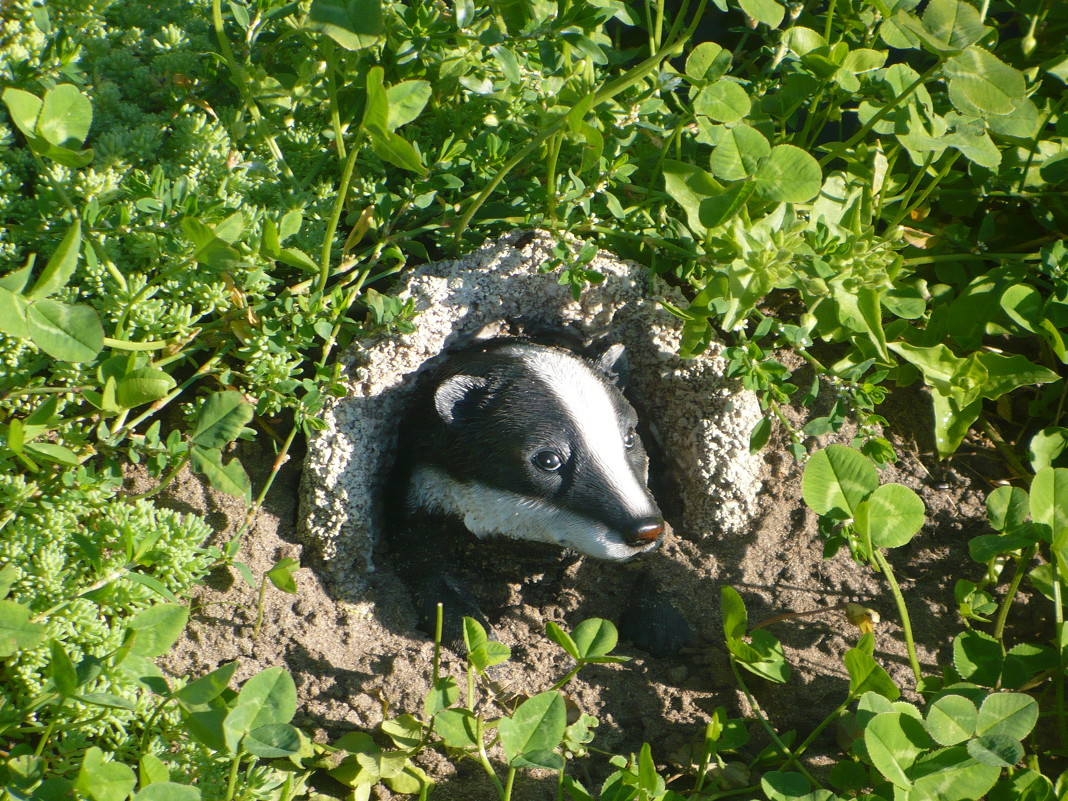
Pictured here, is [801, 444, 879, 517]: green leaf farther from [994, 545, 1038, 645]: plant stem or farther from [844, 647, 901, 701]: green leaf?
[994, 545, 1038, 645]: plant stem

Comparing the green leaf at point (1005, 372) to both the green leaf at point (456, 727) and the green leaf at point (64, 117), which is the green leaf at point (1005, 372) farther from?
the green leaf at point (64, 117)

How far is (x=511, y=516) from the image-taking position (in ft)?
7.61

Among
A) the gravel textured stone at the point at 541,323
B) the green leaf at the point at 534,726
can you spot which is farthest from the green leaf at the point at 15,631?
the green leaf at the point at 534,726

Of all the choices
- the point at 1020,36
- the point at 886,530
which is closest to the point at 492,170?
the point at 886,530

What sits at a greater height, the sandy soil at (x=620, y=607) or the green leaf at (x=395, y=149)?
the green leaf at (x=395, y=149)

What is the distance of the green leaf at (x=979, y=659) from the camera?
2029 mm

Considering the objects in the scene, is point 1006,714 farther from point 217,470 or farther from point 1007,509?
point 217,470

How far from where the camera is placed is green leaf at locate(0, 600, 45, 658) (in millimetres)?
1639

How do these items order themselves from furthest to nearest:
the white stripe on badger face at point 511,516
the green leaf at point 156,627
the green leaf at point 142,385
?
the white stripe on badger face at point 511,516
the green leaf at point 142,385
the green leaf at point 156,627

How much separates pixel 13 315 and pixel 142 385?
10.9 inches

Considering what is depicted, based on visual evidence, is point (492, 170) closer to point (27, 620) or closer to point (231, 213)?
point (231, 213)

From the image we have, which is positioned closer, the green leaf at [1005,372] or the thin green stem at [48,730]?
the thin green stem at [48,730]

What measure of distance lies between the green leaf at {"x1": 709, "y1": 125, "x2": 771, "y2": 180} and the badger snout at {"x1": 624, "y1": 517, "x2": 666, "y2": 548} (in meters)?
0.86

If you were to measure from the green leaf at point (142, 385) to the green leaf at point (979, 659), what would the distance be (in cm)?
186
